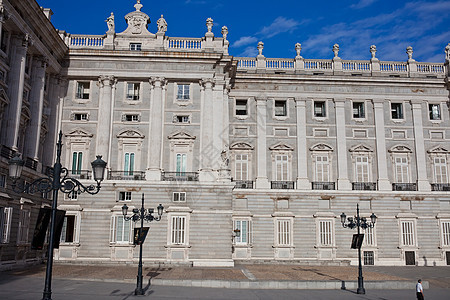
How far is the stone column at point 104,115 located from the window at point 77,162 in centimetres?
147

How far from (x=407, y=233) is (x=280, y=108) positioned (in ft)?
49.5

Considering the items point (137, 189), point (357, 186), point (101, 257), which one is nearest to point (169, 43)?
point (137, 189)

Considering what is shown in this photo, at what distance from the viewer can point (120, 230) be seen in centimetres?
3095

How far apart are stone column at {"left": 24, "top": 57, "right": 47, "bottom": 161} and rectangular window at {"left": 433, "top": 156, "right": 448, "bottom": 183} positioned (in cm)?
3236

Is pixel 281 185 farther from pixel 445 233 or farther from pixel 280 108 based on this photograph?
pixel 445 233

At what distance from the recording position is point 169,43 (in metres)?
34.7

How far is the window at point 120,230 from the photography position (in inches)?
1214

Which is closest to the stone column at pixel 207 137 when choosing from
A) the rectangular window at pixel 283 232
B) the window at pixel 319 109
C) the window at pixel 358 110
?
the rectangular window at pixel 283 232

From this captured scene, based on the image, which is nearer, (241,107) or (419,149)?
(419,149)

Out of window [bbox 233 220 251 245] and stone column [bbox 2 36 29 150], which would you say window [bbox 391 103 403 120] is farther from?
stone column [bbox 2 36 29 150]

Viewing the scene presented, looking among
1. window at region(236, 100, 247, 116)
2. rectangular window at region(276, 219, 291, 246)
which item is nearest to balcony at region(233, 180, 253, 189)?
rectangular window at region(276, 219, 291, 246)

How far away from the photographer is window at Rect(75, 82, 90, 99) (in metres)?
33.9

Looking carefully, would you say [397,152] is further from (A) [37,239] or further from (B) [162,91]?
(A) [37,239]

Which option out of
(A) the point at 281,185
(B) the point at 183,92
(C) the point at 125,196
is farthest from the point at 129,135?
(A) the point at 281,185
